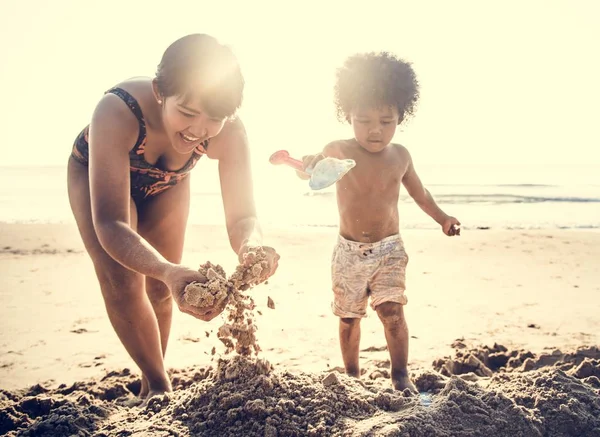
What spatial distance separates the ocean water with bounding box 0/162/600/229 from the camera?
1016cm

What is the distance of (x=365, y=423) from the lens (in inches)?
79.7

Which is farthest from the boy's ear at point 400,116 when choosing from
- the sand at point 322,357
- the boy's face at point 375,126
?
the sand at point 322,357

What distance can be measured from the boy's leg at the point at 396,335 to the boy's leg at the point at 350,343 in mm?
171

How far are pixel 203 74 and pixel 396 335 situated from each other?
63.6 inches

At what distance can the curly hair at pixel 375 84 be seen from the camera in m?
2.94

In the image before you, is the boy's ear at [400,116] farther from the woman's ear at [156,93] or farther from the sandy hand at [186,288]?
the sandy hand at [186,288]

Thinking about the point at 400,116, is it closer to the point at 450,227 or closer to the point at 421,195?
the point at 421,195

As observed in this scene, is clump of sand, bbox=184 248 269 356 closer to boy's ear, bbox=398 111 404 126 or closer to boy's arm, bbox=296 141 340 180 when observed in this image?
boy's arm, bbox=296 141 340 180

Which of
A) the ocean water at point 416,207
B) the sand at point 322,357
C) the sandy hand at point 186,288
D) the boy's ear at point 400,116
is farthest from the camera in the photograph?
the ocean water at point 416,207

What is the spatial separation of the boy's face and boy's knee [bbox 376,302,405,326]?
2.63ft

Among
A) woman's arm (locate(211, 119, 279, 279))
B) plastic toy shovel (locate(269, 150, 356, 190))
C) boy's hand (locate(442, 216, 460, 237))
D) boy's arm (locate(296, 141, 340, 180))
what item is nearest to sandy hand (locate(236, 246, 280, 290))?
woman's arm (locate(211, 119, 279, 279))

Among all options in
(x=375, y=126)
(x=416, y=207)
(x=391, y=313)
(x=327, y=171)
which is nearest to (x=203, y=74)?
(x=327, y=171)

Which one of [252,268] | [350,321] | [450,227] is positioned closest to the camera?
[252,268]

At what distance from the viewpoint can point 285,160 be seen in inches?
115
